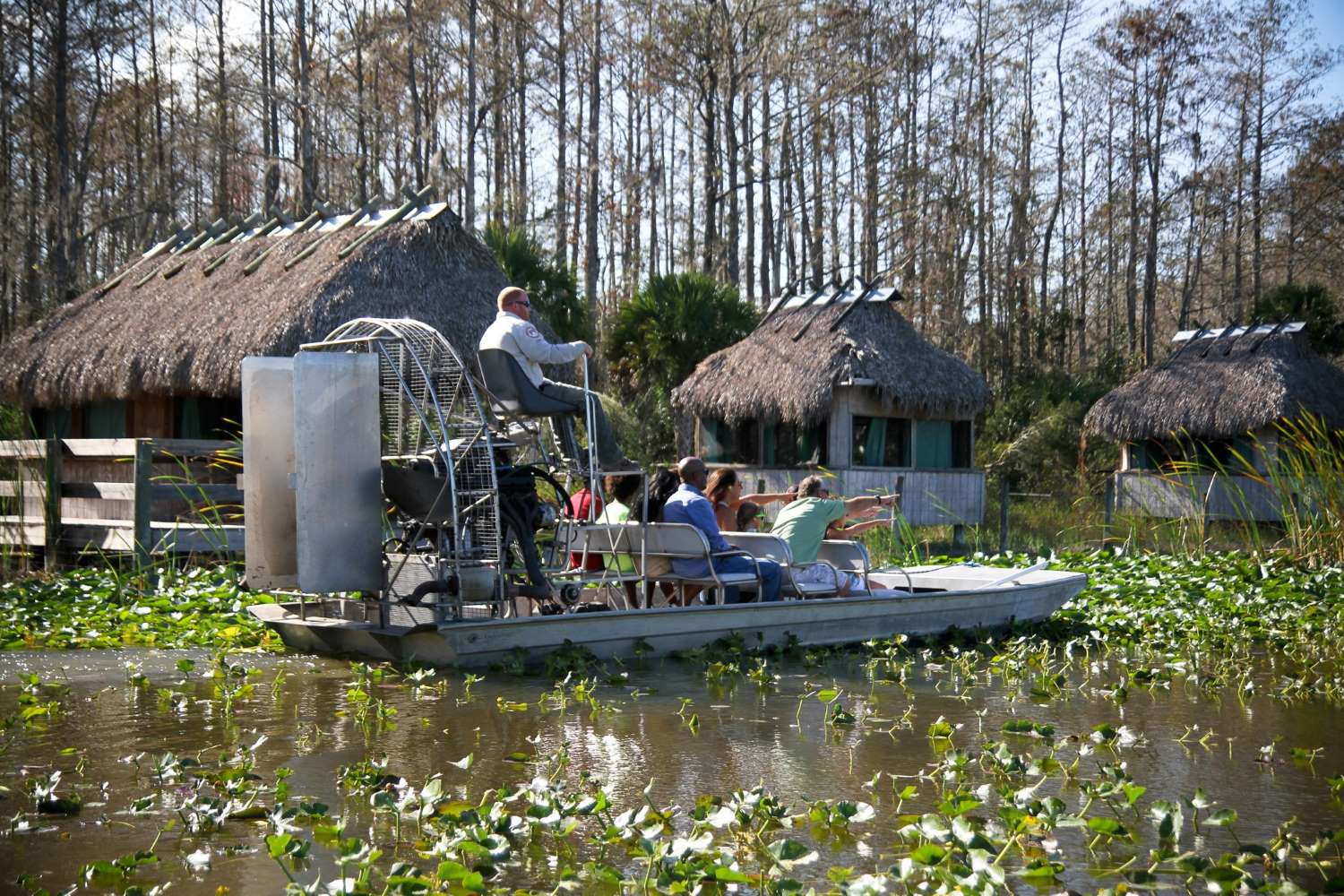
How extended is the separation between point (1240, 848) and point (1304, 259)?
3494cm

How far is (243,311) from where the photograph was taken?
597 inches

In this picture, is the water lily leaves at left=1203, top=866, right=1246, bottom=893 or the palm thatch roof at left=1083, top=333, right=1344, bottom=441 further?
the palm thatch roof at left=1083, top=333, right=1344, bottom=441

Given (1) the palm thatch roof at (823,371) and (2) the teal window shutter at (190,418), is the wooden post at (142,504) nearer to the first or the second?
(2) the teal window shutter at (190,418)

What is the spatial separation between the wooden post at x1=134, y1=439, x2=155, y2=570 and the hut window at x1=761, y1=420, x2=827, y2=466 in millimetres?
10997

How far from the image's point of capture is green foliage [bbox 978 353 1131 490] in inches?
1011

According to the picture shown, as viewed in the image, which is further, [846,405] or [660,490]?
[846,405]

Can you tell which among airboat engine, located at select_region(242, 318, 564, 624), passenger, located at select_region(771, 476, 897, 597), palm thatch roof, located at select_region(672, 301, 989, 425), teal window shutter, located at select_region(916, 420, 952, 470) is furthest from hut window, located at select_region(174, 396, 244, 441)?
teal window shutter, located at select_region(916, 420, 952, 470)

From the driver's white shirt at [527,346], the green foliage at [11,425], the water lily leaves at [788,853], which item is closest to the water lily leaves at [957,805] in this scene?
the water lily leaves at [788,853]

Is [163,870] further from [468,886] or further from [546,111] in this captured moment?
[546,111]

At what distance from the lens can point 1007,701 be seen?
7762 mm

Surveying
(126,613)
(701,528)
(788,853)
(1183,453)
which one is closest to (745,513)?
(701,528)

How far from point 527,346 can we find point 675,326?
1490 centimetres

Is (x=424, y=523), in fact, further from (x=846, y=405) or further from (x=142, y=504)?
(x=846, y=405)

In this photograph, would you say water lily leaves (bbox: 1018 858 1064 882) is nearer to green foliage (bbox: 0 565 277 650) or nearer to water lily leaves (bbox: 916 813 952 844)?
water lily leaves (bbox: 916 813 952 844)
